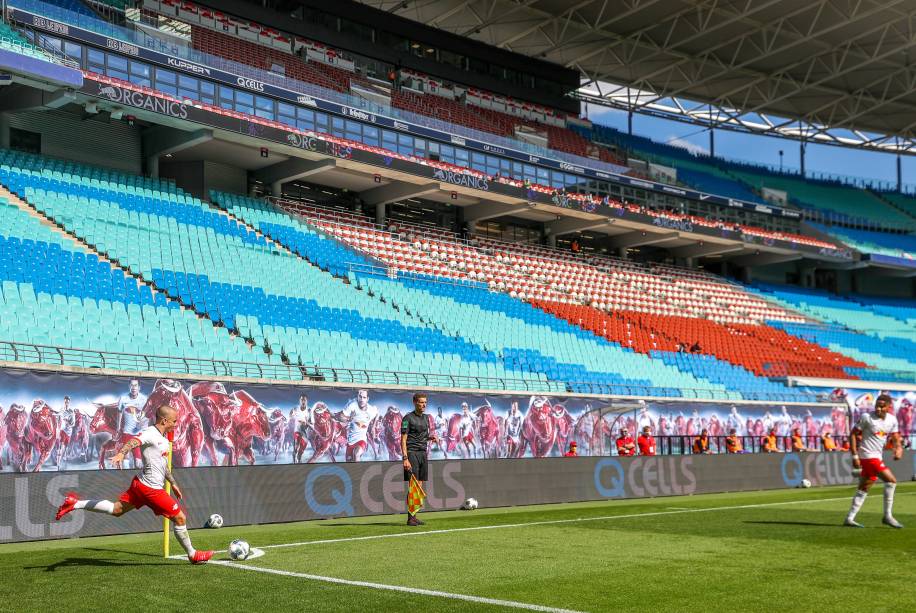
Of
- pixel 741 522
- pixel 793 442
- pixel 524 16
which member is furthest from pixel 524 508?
pixel 524 16

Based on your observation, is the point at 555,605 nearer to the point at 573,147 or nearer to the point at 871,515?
the point at 871,515

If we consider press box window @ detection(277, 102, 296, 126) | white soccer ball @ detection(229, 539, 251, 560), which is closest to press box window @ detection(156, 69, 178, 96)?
press box window @ detection(277, 102, 296, 126)

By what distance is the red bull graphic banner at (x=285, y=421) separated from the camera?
17.4 m

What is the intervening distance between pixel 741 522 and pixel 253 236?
2154 centimetres

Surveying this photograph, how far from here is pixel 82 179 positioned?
3064 centimetres

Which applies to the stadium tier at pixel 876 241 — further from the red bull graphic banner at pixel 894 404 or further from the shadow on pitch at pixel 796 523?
the shadow on pitch at pixel 796 523

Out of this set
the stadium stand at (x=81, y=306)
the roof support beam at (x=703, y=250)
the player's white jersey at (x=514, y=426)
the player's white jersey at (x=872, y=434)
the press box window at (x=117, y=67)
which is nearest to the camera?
the player's white jersey at (x=872, y=434)

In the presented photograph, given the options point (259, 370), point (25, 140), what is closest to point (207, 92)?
point (25, 140)

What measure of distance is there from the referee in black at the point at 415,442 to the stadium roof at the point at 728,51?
3650 centimetres

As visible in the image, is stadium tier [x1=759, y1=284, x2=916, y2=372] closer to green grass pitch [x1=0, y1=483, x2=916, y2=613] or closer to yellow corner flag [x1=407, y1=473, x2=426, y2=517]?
green grass pitch [x1=0, y1=483, x2=916, y2=613]

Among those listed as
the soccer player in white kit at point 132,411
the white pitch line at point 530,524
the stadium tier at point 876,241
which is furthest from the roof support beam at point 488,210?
the soccer player in white kit at point 132,411

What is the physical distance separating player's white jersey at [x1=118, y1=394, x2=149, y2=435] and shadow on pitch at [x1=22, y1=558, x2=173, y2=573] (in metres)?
7.71

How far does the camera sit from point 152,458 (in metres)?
10.2

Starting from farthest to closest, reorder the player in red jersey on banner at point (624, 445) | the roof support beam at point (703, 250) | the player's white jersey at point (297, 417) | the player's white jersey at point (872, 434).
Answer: the roof support beam at point (703, 250), the player in red jersey on banner at point (624, 445), the player's white jersey at point (297, 417), the player's white jersey at point (872, 434)
